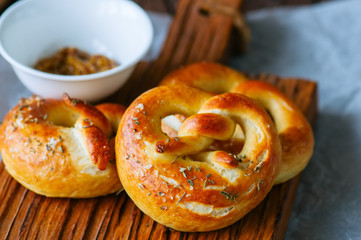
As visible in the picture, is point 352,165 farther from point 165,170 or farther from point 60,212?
point 60,212

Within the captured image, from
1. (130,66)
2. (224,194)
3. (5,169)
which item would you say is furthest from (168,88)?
(5,169)

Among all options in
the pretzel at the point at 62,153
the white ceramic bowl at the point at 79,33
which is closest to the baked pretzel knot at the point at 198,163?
the pretzel at the point at 62,153

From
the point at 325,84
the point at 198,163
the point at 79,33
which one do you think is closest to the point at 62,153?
the point at 198,163

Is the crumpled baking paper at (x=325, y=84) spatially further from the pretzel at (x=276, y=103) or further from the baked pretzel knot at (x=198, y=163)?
the baked pretzel knot at (x=198, y=163)

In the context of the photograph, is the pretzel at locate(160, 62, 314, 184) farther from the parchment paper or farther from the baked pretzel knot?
the parchment paper

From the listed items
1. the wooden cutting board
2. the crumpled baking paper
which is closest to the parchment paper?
the crumpled baking paper
